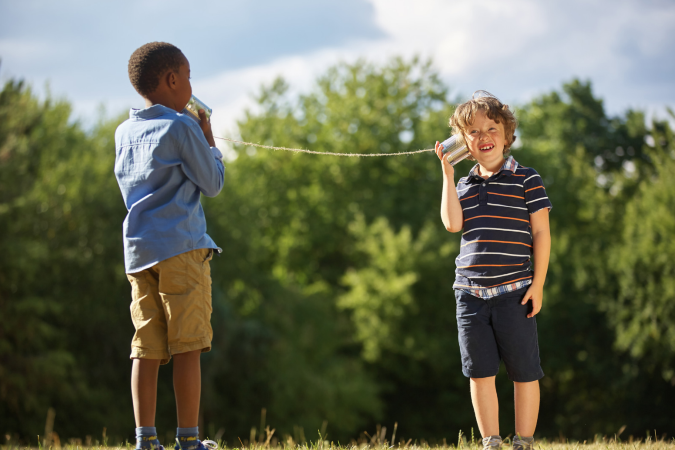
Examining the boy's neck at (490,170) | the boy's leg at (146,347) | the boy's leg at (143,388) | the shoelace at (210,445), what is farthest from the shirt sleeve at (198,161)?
the boy's neck at (490,170)

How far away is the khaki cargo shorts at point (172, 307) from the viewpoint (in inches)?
107

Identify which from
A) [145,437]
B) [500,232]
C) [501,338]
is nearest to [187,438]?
[145,437]

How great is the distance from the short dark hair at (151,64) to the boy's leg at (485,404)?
2.09m

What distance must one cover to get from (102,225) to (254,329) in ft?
19.0

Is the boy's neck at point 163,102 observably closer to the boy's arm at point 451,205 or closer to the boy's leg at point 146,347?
the boy's leg at point 146,347

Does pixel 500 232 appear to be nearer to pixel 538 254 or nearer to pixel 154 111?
pixel 538 254

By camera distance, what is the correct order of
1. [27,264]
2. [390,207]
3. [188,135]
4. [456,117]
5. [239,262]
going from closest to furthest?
[188,135] → [456,117] → [27,264] → [239,262] → [390,207]

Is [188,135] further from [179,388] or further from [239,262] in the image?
[239,262]

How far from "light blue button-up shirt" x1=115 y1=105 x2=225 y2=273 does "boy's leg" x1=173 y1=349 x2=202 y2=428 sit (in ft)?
1.45

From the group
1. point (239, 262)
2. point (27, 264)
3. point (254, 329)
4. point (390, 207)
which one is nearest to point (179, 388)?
point (27, 264)

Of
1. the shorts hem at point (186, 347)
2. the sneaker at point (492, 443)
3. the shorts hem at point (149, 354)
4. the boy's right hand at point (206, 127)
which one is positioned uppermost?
the boy's right hand at point (206, 127)

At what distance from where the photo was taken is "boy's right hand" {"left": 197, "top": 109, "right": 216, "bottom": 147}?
10.1 feet

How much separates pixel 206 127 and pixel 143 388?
127 centimetres

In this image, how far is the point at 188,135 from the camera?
9.04 ft
